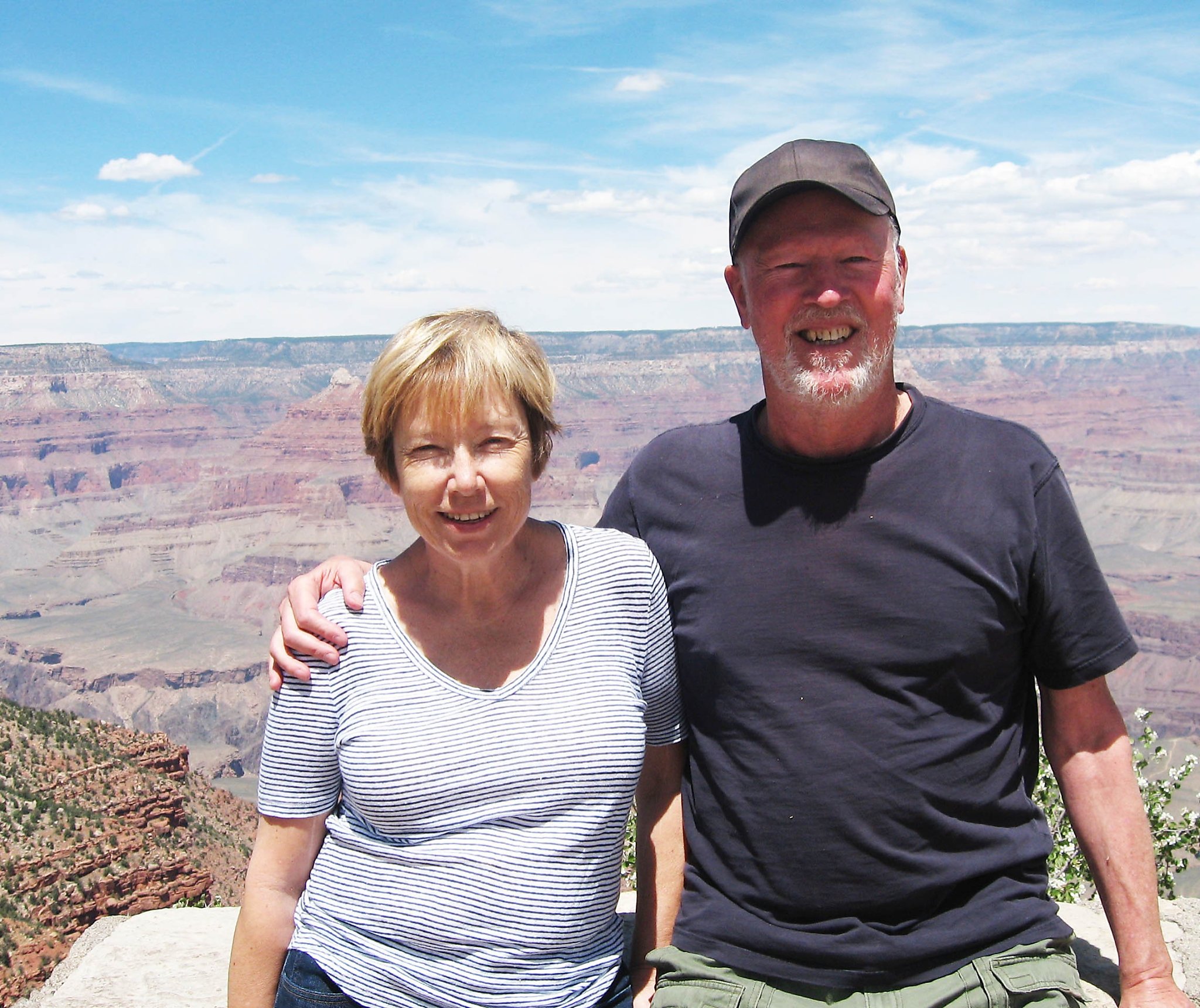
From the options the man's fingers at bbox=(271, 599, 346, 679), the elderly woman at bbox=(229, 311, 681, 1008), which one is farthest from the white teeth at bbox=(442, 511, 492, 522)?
the man's fingers at bbox=(271, 599, 346, 679)

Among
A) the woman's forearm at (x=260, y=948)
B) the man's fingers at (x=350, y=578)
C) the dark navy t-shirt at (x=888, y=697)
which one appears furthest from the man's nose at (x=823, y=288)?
the woman's forearm at (x=260, y=948)

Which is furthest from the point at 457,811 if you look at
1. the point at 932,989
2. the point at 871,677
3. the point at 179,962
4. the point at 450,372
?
the point at 179,962

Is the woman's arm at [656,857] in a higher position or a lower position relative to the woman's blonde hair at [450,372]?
lower

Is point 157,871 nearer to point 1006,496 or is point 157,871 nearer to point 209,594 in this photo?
point 1006,496

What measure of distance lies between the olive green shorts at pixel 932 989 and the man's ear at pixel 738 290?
2.04 m

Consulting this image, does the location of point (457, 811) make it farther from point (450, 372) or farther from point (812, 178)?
point (812, 178)

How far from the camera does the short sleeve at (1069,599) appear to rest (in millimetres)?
3133

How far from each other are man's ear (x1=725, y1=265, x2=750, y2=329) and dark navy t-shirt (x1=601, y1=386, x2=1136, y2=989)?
617mm

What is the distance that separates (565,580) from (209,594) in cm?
16897

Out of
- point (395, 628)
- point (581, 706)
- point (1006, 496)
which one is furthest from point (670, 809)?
point (1006, 496)

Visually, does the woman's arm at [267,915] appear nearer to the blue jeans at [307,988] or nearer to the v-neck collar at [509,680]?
the blue jeans at [307,988]

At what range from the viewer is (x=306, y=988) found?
9.50ft

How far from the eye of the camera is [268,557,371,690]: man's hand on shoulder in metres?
2.85

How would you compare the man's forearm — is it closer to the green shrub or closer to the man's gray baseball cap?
the man's gray baseball cap
